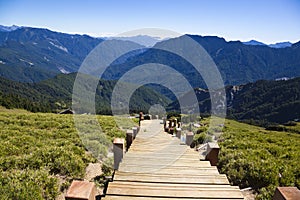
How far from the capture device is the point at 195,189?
6.01 m

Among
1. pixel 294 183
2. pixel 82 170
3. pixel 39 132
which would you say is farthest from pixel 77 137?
pixel 294 183

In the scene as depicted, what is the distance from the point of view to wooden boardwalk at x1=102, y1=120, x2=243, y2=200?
568 cm

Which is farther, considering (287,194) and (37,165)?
(37,165)

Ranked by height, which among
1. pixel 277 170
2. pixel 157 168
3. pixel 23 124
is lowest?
pixel 23 124

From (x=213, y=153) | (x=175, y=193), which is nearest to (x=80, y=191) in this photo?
(x=175, y=193)

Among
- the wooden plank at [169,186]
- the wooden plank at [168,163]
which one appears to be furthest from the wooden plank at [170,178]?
the wooden plank at [168,163]

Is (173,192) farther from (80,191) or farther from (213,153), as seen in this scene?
(213,153)

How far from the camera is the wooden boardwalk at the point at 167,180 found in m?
5.68

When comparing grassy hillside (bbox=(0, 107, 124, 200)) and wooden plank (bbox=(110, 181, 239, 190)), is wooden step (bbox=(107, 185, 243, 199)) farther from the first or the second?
grassy hillside (bbox=(0, 107, 124, 200))

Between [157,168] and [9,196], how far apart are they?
3914mm

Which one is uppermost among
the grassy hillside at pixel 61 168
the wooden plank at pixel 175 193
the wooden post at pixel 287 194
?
the wooden post at pixel 287 194

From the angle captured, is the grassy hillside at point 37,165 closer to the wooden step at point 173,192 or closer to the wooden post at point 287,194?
the wooden step at point 173,192

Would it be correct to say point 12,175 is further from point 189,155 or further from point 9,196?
point 189,155

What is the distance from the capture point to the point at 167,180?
21.3 feet
